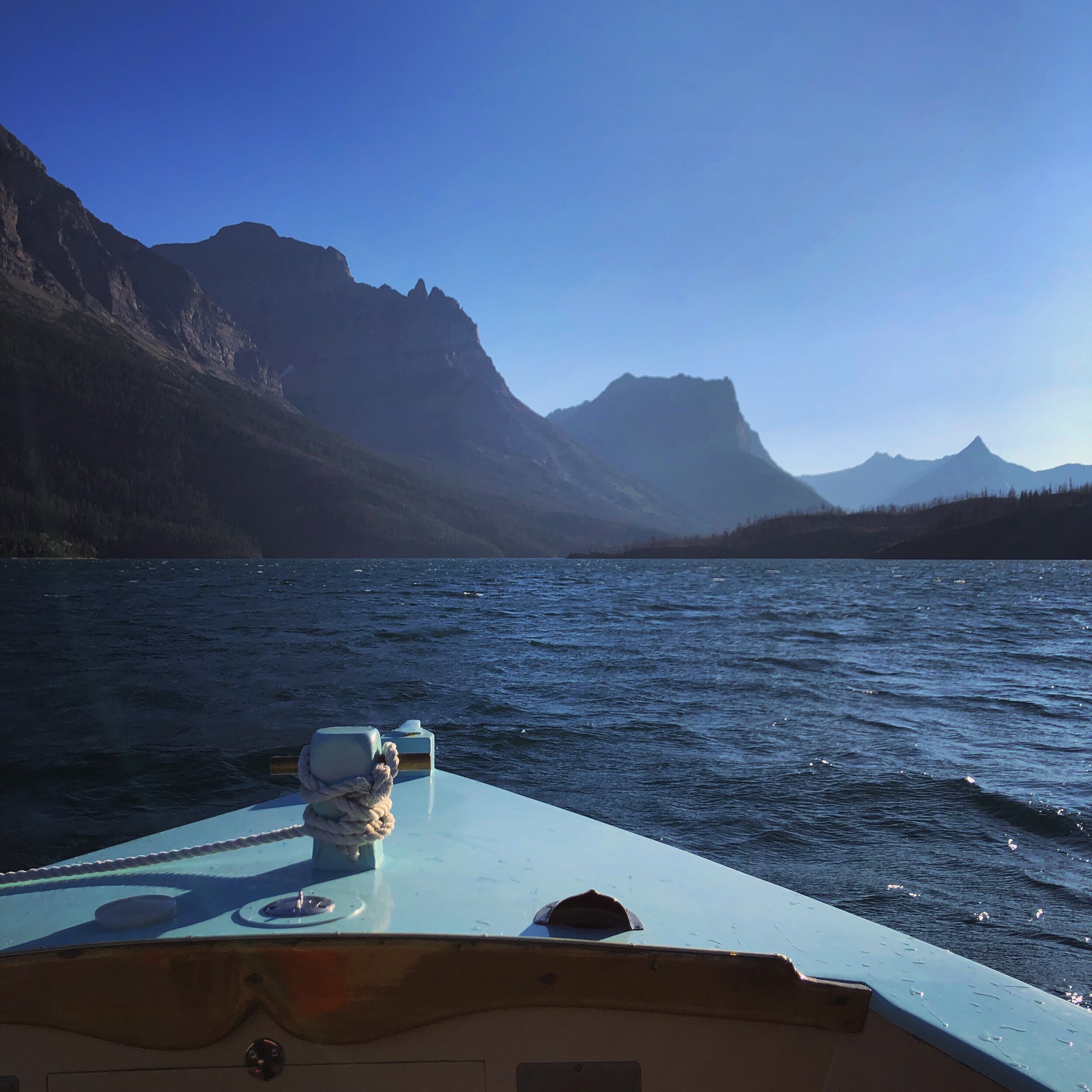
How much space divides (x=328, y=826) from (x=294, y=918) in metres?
0.41

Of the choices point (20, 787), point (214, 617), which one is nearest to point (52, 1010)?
point (20, 787)

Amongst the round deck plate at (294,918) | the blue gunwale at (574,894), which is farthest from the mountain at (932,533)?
→ the round deck plate at (294,918)

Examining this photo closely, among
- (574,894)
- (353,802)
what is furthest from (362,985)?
(574,894)

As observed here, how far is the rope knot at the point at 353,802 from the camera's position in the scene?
237 cm

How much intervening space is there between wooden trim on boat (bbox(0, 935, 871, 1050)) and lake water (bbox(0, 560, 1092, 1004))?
4036 mm

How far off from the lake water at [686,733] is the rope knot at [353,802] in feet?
14.4

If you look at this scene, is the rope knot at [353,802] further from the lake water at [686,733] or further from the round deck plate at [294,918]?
the lake water at [686,733]

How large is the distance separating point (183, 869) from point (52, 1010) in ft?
3.03

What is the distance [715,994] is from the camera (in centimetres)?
186

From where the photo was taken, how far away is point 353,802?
7.98 feet

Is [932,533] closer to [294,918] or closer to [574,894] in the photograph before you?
[574,894]

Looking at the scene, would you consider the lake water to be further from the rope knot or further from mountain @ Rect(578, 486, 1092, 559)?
mountain @ Rect(578, 486, 1092, 559)

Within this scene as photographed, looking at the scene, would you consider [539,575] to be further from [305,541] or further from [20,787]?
[305,541]

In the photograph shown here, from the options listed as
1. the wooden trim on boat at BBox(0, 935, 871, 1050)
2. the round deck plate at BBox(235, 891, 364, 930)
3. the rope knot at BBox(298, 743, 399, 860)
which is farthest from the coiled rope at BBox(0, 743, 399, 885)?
the wooden trim on boat at BBox(0, 935, 871, 1050)
